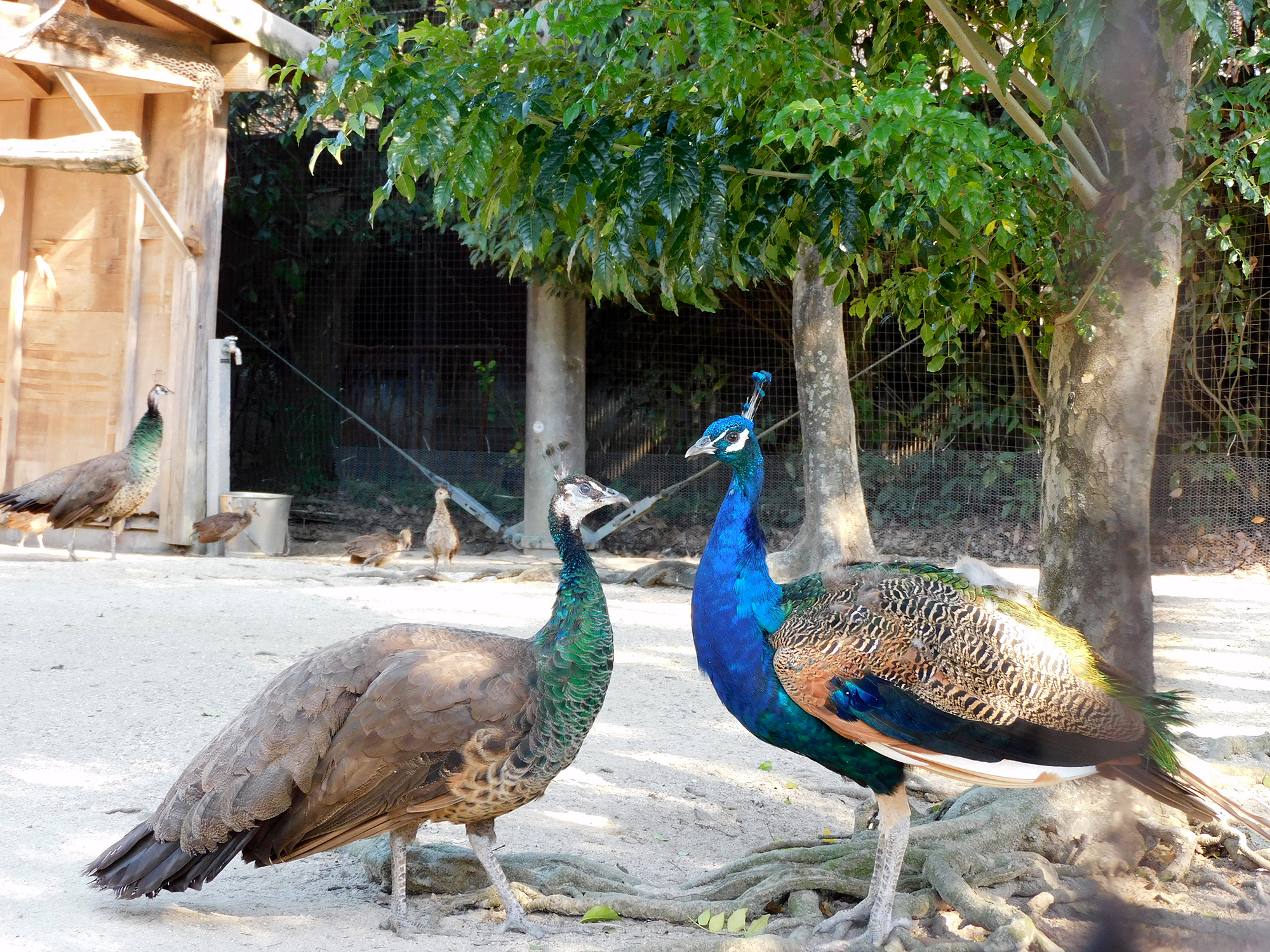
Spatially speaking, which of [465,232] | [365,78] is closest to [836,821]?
[365,78]

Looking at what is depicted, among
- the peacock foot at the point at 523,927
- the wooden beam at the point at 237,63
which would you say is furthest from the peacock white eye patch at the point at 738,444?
the wooden beam at the point at 237,63

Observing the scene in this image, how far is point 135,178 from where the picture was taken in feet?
28.2

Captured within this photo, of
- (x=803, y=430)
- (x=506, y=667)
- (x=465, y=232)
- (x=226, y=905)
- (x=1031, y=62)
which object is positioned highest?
(x=465, y=232)

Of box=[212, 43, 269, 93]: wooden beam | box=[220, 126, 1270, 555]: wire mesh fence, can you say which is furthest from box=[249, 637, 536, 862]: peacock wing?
box=[212, 43, 269, 93]: wooden beam

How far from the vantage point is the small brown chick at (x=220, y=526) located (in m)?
9.16

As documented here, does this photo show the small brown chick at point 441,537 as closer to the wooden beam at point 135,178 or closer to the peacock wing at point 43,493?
the peacock wing at point 43,493

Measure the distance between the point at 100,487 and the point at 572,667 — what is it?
6.85 metres

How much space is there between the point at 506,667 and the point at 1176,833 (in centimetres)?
205

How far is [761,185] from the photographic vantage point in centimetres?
336

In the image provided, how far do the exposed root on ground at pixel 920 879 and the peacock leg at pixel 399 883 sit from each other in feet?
0.58

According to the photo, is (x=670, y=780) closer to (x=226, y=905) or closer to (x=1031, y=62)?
(x=226, y=905)

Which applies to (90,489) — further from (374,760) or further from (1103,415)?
(1103,415)

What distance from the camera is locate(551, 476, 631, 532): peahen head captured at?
3.64 meters

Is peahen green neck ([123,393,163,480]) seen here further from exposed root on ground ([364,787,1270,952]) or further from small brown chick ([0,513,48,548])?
exposed root on ground ([364,787,1270,952])
